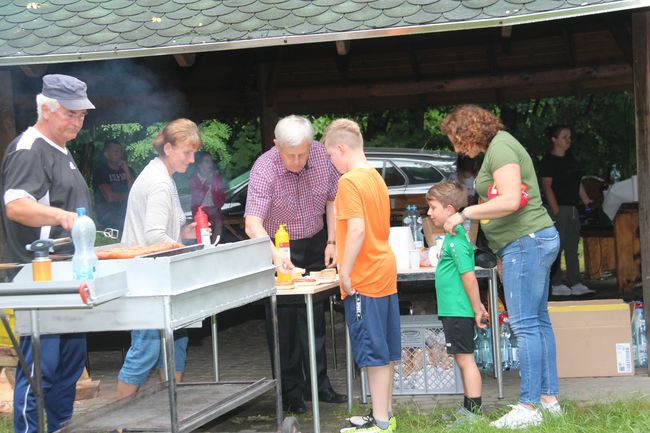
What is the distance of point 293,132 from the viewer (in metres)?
5.36

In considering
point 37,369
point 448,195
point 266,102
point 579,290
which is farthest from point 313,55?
point 37,369

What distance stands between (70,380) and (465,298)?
7.28 feet

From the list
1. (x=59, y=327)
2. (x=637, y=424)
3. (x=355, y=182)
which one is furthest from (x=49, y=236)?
(x=637, y=424)

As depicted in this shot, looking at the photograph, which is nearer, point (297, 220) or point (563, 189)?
point (297, 220)

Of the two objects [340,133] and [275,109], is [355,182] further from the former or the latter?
[275,109]

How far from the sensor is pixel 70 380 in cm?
464

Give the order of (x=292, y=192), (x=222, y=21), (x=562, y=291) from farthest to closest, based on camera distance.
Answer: (x=562, y=291) < (x=222, y=21) < (x=292, y=192)

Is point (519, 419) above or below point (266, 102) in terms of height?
below

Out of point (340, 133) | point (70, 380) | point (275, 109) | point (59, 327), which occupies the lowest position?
point (70, 380)

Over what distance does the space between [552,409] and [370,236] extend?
1507 mm

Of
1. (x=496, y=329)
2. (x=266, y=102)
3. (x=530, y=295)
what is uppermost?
(x=266, y=102)

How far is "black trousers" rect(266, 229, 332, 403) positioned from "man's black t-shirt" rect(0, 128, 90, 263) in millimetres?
1614

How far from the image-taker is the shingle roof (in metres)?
5.91

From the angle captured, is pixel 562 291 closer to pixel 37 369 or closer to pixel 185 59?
pixel 185 59
